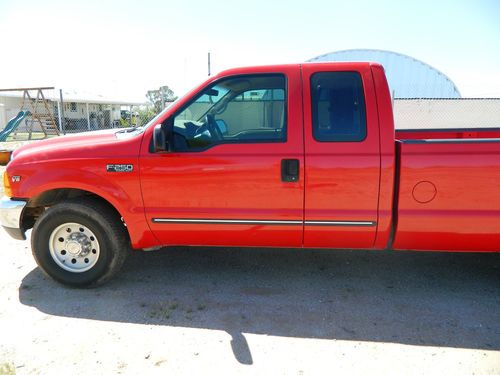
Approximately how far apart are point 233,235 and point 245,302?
1.98 ft

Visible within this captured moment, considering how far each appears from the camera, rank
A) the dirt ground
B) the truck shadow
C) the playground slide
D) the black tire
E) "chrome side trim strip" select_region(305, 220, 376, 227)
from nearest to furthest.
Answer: the dirt ground → the truck shadow → "chrome side trim strip" select_region(305, 220, 376, 227) → the black tire → the playground slide

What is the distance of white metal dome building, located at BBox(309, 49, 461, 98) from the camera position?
741 inches

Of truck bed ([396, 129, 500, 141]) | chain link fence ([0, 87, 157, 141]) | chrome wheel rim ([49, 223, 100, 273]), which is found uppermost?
chain link fence ([0, 87, 157, 141])

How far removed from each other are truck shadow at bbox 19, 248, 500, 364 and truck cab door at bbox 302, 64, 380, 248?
2.16 ft

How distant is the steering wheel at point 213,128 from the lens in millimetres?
3320

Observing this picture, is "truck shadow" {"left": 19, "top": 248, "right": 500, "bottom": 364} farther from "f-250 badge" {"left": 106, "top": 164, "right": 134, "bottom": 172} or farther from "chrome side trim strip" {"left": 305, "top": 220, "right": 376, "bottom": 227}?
"f-250 badge" {"left": 106, "top": 164, "right": 134, "bottom": 172}

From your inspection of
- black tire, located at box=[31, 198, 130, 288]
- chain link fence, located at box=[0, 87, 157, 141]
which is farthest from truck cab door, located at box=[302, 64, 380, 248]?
chain link fence, located at box=[0, 87, 157, 141]

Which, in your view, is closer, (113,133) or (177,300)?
(177,300)

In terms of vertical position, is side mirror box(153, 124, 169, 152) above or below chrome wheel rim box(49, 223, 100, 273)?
above

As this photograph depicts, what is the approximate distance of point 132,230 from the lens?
11.5 feet

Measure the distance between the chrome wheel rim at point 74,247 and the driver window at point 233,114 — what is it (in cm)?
127

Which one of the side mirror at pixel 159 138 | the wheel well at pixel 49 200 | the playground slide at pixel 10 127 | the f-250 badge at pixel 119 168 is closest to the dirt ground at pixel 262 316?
the wheel well at pixel 49 200

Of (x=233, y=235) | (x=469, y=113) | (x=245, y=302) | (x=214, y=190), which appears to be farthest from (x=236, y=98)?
(x=469, y=113)

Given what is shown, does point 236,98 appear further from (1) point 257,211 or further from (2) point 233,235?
(2) point 233,235
